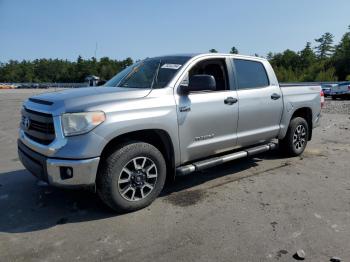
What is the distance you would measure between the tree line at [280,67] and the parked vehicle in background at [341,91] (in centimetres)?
3054

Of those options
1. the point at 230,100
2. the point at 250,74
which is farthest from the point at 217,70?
the point at 250,74

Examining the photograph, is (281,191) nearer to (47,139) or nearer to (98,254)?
(98,254)

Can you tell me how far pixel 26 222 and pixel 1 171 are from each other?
252 cm

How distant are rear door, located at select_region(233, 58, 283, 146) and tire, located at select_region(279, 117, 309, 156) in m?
0.55

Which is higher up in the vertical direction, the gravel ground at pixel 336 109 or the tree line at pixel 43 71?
the tree line at pixel 43 71

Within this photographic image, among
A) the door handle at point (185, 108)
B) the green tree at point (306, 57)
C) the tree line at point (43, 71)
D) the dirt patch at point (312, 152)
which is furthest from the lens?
the tree line at point (43, 71)

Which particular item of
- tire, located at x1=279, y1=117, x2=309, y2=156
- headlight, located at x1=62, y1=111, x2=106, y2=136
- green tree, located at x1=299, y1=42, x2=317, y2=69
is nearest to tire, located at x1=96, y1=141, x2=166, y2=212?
headlight, located at x1=62, y1=111, x2=106, y2=136

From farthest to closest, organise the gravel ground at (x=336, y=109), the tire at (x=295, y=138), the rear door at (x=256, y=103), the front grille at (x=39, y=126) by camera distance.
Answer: the gravel ground at (x=336, y=109), the tire at (x=295, y=138), the rear door at (x=256, y=103), the front grille at (x=39, y=126)

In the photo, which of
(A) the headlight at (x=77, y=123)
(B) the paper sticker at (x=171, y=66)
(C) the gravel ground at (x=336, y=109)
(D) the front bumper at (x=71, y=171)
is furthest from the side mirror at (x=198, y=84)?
(C) the gravel ground at (x=336, y=109)

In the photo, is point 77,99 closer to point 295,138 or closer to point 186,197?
point 186,197

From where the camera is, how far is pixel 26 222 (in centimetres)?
407

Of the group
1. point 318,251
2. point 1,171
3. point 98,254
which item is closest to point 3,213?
point 98,254

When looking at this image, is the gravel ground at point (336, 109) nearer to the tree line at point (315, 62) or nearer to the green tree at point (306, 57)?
the tree line at point (315, 62)

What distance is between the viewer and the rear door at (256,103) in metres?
5.50
